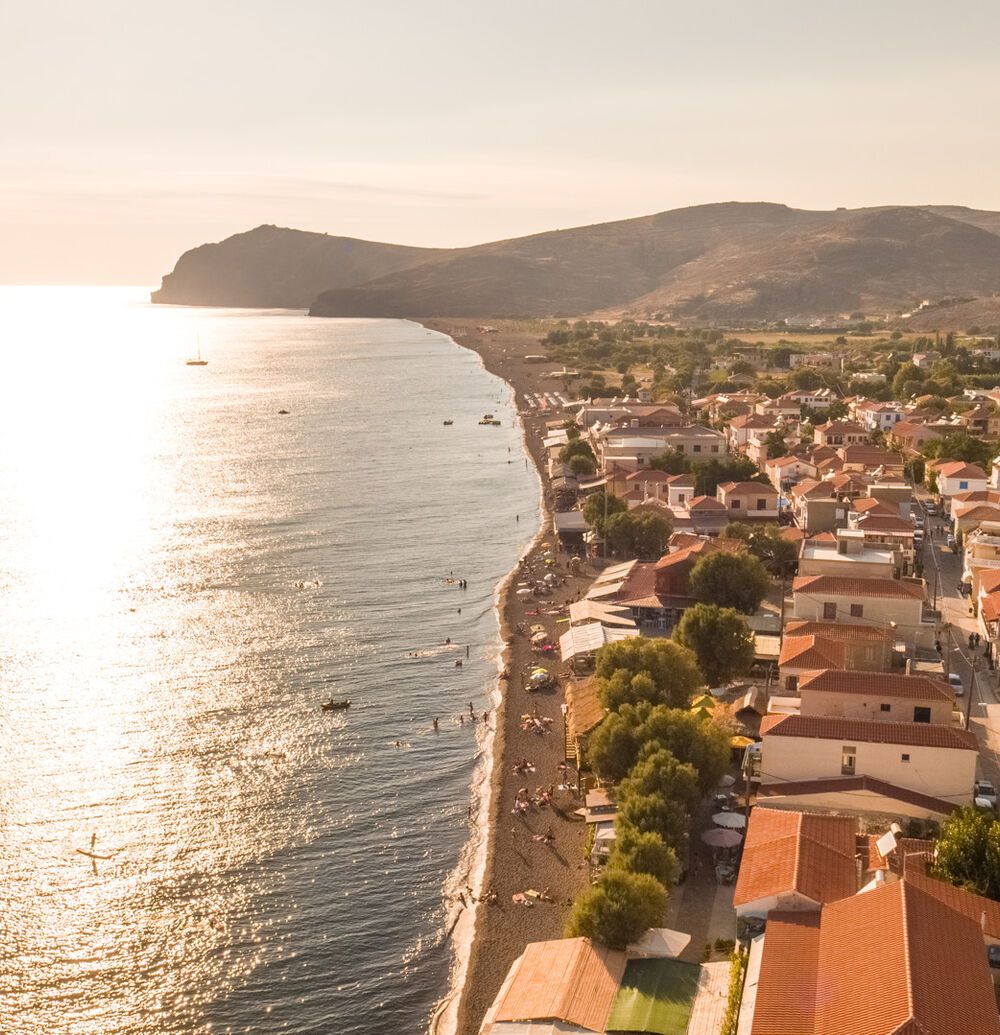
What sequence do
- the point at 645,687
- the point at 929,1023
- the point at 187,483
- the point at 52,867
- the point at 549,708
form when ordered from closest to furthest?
the point at 929,1023 < the point at 52,867 < the point at 645,687 < the point at 549,708 < the point at 187,483

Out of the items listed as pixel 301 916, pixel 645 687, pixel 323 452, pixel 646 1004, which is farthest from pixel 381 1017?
pixel 323 452

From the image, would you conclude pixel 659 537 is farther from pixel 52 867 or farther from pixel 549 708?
pixel 52 867

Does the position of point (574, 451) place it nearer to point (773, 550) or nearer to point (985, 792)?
point (773, 550)

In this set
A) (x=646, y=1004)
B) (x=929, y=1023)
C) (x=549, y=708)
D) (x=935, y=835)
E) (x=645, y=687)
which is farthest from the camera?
(x=549, y=708)

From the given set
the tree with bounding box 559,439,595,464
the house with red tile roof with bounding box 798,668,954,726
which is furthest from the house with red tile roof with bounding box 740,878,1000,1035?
the tree with bounding box 559,439,595,464

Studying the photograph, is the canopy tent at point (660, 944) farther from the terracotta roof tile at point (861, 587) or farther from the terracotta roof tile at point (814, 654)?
the terracotta roof tile at point (861, 587)

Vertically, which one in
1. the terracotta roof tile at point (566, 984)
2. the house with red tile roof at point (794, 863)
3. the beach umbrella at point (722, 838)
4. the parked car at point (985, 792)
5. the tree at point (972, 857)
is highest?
the tree at point (972, 857)

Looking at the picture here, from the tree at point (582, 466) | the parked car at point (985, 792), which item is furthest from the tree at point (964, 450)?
the parked car at point (985, 792)
